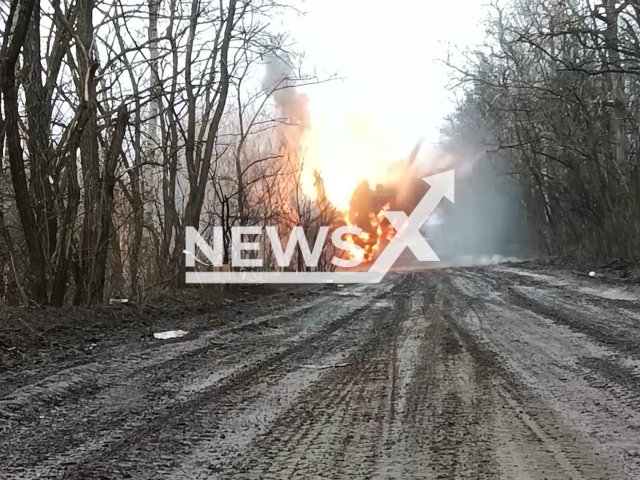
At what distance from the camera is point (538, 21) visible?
60.7 feet

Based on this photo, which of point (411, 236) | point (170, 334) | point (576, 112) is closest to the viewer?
point (170, 334)

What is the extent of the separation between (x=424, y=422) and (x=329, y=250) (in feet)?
66.0

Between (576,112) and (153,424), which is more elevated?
(576,112)

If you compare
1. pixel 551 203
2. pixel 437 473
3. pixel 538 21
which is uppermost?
pixel 538 21

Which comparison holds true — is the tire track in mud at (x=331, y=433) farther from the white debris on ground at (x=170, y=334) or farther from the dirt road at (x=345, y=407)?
the white debris on ground at (x=170, y=334)

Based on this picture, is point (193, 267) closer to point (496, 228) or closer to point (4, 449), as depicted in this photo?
point (4, 449)

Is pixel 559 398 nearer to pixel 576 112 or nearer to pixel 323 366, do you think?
pixel 323 366

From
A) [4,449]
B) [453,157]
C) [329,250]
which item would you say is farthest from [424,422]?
[453,157]

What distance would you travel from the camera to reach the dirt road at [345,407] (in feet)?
10.2

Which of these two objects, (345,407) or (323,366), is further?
(323,366)

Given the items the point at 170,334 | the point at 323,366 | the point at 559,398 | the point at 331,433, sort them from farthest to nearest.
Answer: the point at 170,334 → the point at 323,366 → the point at 559,398 → the point at 331,433

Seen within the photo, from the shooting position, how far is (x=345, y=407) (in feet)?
13.6

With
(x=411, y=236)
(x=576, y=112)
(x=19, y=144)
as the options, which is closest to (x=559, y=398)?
(x=19, y=144)

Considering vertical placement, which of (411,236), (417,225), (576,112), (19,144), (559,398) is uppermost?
(576,112)
